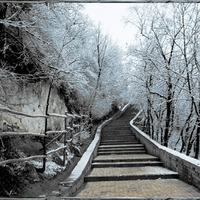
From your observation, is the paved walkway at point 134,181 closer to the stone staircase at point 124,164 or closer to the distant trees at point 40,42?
the stone staircase at point 124,164

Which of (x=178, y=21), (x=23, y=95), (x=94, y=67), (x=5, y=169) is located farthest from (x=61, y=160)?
(x=94, y=67)

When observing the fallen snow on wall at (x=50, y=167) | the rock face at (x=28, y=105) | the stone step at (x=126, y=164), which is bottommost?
the stone step at (x=126, y=164)

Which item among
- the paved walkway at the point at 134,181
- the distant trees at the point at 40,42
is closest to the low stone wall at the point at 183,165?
the paved walkway at the point at 134,181

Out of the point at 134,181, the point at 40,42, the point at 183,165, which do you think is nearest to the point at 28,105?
the point at 40,42

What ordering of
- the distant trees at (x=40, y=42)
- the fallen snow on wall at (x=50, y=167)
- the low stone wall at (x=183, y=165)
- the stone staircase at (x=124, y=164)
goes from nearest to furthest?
the distant trees at (x=40, y=42) → the fallen snow on wall at (x=50, y=167) → the low stone wall at (x=183, y=165) → the stone staircase at (x=124, y=164)

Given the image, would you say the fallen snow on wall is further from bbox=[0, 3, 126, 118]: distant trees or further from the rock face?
bbox=[0, 3, 126, 118]: distant trees

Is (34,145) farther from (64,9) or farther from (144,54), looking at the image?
(144,54)

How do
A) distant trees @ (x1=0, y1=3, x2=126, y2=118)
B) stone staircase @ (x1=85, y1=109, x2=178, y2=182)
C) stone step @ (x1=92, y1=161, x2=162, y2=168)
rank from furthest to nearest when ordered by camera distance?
stone step @ (x1=92, y1=161, x2=162, y2=168) → stone staircase @ (x1=85, y1=109, x2=178, y2=182) → distant trees @ (x1=0, y1=3, x2=126, y2=118)

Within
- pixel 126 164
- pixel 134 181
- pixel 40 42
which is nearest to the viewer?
pixel 40 42

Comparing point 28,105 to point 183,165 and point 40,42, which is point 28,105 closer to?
point 40,42

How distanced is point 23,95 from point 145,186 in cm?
429

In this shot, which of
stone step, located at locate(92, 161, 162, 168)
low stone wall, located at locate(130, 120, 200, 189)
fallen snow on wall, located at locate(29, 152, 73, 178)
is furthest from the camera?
stone step, located at locate(92, 161, 162, 168)

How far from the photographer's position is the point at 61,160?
22.2 feet

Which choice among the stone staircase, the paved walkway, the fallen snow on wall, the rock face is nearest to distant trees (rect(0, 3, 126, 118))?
the rock face
